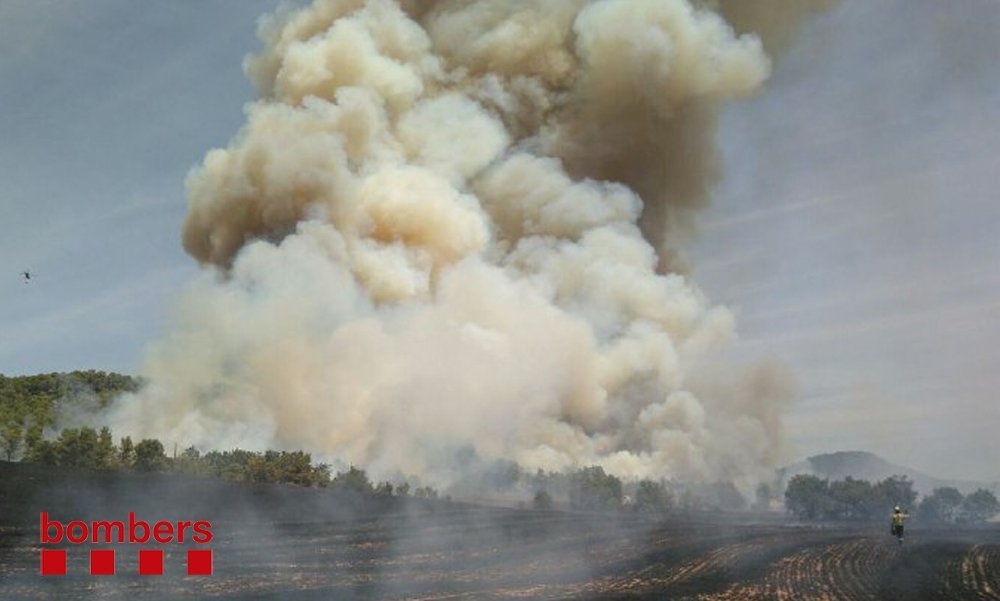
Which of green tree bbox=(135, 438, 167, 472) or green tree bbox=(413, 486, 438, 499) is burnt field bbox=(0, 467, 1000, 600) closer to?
green tree bbox=(135, 438, 167, 472)

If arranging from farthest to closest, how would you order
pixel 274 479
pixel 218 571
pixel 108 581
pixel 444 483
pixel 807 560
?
pixel 444 483 → pixel 274 479 → pixel 807 560 → pixel 218 571 → pixel 108 581

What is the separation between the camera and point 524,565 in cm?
4125

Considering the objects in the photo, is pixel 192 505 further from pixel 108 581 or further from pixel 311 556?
pixel 108 581

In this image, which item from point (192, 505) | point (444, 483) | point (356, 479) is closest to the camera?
point (192, 505)

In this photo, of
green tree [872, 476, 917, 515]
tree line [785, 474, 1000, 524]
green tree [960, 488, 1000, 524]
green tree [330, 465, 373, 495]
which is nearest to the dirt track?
green tree [330, 465, 373, 495]

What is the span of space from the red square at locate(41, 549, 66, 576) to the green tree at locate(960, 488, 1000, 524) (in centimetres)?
13392

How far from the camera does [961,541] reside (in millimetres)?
60062

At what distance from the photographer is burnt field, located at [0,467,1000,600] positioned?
33.7 m

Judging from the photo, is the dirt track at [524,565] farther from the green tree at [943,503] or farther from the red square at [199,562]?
the green tree at [943,503]

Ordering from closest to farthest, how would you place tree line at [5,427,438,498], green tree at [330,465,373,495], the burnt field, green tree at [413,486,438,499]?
the burnt field, tree line at [5,427,438,498], green tree at [330,465,373,495], green tree at [413,486,438,499]

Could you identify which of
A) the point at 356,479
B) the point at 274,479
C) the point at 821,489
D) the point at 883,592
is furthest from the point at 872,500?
the point at 883,592

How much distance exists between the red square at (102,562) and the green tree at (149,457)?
29.6m

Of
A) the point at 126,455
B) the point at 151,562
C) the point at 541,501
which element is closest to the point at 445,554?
the point at 151,562

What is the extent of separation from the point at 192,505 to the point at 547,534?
22180mm
